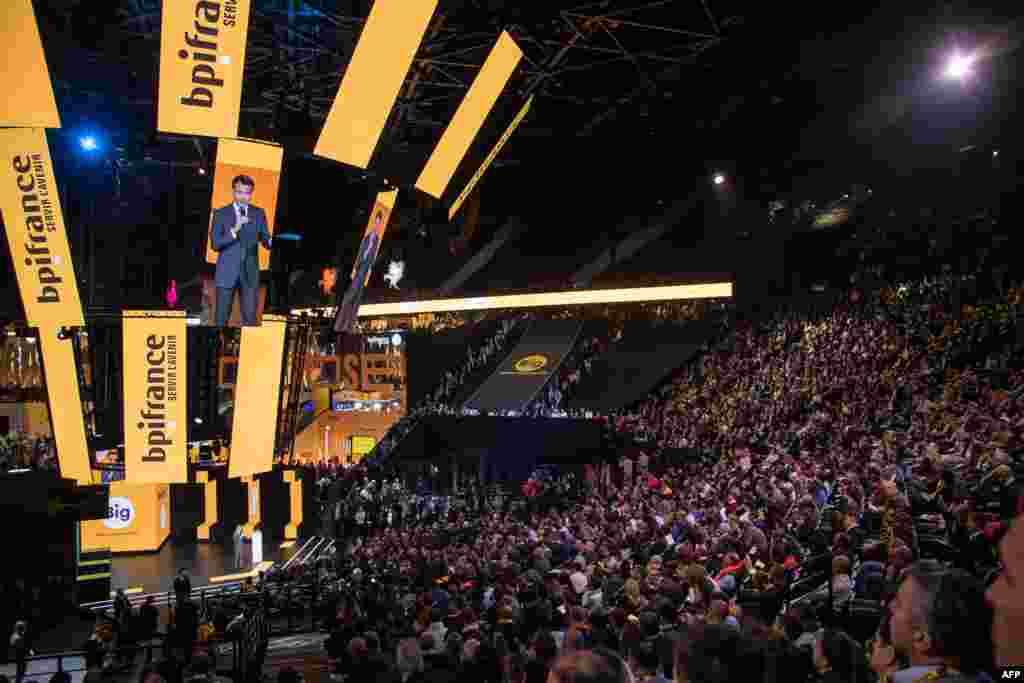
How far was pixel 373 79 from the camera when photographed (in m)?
10.1

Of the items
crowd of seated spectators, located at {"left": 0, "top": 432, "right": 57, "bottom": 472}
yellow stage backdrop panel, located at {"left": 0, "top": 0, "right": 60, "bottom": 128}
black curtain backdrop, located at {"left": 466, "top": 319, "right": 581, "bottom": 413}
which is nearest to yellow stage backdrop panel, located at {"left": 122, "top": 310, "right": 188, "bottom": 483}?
yellow stage backdrop panel, located at {"left": 0, "top": 0, "right": 60, "bottom": 128}

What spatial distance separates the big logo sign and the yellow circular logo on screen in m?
13.7

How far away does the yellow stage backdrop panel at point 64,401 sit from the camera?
39.4 feet

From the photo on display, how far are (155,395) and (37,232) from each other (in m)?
2.61

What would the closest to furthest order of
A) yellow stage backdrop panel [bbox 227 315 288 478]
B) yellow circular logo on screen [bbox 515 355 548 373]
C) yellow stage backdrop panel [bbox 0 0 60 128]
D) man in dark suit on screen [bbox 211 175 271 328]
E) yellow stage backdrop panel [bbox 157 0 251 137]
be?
yellow stage backdrop panel [bbox 0 0 60 128], yellow stage backdrop panel [bbox 157 0 251 137], man in dark suit on screen [bbox 211 175 271 328], yellow stage backdrop panel [bbox 227 315 288 478], yellow circular logo on screen [bbox 515 355 548 373]

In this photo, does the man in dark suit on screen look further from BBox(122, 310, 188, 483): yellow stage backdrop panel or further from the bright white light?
the bright white light

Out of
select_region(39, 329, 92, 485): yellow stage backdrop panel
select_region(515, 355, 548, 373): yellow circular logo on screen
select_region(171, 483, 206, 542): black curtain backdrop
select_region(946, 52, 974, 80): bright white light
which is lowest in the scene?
select_region(171, 483, 206, 542): black curtain backdrop

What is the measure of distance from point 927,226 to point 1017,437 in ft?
47.3

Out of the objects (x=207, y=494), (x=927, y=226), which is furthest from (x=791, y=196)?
(x=207, y=494)

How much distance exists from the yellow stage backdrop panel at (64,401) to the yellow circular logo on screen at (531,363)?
19.1 m

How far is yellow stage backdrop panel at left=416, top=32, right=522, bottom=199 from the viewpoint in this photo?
474 inches

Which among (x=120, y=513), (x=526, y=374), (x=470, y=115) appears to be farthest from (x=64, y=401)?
(x=526, y=374)

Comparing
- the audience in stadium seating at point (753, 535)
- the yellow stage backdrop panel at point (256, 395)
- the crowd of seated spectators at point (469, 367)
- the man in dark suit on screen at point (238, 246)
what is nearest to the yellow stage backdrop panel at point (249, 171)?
the man in dark suit on screen at point (238, 246)

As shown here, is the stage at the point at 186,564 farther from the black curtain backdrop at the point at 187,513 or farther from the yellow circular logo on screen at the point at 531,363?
the yellow circular logo on screen at the point at 531,363
